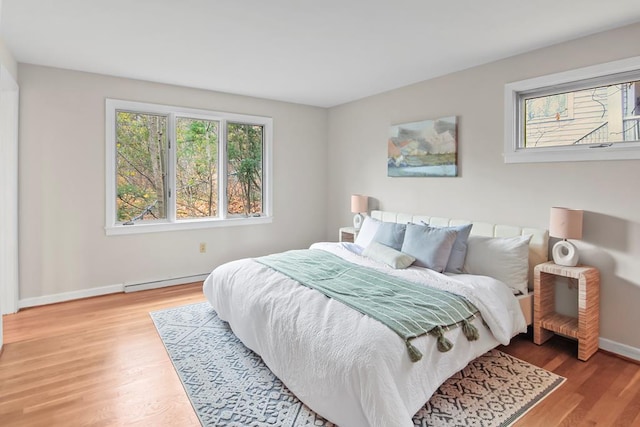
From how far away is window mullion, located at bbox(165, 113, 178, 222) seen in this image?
4.34 meters

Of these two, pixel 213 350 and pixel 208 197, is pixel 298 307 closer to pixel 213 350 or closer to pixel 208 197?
pixel 213 350

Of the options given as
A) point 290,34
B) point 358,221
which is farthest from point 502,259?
point 290,34

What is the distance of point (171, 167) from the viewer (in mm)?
4355

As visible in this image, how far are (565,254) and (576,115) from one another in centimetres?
115

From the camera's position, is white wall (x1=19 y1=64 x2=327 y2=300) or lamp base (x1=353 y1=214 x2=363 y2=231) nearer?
white wall (x1=19 y1=64 x2=327 y2=300)

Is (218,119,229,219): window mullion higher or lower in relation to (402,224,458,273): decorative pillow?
higher

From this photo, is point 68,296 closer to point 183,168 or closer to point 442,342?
point 183,168

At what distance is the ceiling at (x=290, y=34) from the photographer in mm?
2365

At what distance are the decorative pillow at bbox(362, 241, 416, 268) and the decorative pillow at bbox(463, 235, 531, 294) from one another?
0.52m

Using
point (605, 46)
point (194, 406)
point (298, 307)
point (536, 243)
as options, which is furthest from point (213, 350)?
point (605, 46)

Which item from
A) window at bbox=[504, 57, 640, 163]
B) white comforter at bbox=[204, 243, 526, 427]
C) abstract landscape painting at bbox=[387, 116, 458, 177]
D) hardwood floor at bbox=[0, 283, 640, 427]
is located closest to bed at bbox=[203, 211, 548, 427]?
white comforter at bbox=[204, 243, 526, 427]

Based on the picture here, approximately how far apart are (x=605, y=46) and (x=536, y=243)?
157cm

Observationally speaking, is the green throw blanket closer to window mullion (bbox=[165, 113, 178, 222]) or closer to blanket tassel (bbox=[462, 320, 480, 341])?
blanket tassel (bbox=[462, 320, 480, 341])

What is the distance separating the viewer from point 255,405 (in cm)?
209
